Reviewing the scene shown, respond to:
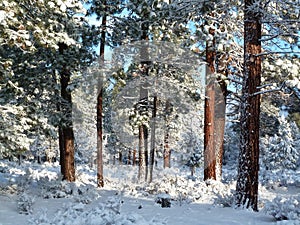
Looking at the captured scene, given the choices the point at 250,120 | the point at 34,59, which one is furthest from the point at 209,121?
the point at 34,59

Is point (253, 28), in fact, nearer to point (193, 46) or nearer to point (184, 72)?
point (193, 46)

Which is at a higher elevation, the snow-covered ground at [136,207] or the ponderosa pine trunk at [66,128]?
the ponderosa pine trunk at [66,128]

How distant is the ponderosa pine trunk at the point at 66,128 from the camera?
12766 mm

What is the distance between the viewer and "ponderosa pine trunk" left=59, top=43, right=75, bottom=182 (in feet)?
41.9

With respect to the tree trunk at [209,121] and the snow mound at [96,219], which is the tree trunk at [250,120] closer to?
the snow mound at [96,219]

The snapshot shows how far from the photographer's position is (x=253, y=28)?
793cm

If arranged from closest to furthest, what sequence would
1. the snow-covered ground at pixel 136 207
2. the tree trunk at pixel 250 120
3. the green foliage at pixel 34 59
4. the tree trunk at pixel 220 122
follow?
the snow-covered ground at pixel 136 207 → the green foliage at pixel 34 59 → the tree trunk at pixel 250 120 → the tree trunk at pixel 220 122

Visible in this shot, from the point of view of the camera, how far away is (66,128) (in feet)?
43.1

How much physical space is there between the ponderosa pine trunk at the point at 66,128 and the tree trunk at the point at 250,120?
7.14 meters

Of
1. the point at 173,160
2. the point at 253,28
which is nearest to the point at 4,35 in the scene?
the point at 253,28

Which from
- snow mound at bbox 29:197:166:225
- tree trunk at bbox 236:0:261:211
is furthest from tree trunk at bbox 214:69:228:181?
snow mound at bbox 29:197:166:225

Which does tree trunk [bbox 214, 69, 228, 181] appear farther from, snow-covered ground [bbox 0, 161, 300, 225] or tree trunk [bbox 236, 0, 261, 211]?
tree trunk [bbox 236, 0, 261, 211]

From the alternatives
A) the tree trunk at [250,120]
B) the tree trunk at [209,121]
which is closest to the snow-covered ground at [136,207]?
the tree trunk at [250,120]

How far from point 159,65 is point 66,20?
233 inches
